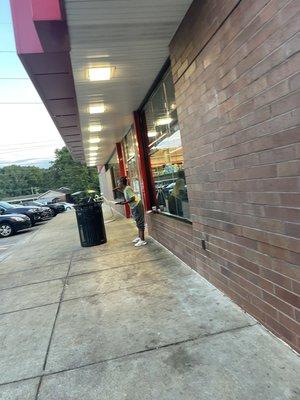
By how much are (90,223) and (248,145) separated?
606 cm

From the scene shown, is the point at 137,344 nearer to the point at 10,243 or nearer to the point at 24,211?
the point at 10,243

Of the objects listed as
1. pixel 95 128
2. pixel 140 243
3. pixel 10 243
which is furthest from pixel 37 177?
pixel 140 243

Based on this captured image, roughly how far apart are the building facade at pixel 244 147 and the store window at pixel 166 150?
62 centimetres

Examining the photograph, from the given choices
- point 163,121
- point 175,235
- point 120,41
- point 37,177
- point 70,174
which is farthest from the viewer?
point 37,177

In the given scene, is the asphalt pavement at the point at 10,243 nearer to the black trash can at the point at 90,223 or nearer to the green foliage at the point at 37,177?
the black trash can at the point at 90,223

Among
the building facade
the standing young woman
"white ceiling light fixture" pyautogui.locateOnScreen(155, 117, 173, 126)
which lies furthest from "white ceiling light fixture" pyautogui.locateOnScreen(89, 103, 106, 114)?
the building facade

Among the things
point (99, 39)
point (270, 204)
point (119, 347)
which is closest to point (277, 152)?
point (270, 204)

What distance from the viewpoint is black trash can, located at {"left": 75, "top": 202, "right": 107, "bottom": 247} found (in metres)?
8.59

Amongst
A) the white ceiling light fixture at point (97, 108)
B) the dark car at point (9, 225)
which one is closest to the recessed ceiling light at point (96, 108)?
the white ceiling light fixture at point (97, 108)

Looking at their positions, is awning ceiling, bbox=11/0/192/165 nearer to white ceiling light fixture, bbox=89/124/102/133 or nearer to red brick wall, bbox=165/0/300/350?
red brick wall, bbox=165/0/300/350

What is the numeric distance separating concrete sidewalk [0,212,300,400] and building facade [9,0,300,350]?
288 millimetres

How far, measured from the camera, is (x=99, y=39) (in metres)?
4.43

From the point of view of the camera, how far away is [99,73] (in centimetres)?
564

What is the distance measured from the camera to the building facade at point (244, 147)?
253cm
